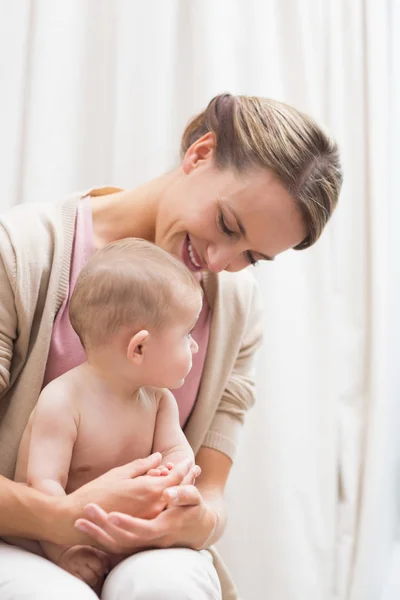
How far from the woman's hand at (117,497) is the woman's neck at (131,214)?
1.43 ft

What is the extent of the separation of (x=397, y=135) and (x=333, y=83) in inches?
8.8

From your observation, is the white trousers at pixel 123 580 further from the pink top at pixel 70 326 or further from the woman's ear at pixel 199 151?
the woman's ear at pixel 199 151

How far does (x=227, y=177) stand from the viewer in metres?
1.34

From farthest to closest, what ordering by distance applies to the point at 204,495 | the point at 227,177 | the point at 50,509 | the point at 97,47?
the point at 97,47, the point at 204,495, the point at 227,177, the point at 50,509

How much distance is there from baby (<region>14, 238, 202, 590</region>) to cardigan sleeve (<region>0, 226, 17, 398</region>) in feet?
0.34

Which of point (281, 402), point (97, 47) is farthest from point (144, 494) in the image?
point (97, 47)

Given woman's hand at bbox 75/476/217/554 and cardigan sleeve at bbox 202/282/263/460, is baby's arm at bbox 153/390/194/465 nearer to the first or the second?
woman's hand at bbox 75/476/217/554

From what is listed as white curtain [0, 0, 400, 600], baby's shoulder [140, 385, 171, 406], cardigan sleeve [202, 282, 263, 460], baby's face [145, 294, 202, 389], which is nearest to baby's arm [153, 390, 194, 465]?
baby's shoulder [140, 385, 171, 406]

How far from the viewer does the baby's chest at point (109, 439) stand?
1.25 meters

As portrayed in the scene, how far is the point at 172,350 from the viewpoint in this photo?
4.00ft

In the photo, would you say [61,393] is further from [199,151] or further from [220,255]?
[199,151]

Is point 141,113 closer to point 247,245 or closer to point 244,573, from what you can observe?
point 247,245

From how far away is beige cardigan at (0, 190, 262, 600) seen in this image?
1310 mm

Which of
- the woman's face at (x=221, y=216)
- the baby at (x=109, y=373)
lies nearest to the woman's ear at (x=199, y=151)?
the woman's face at (x=221, y=216)
